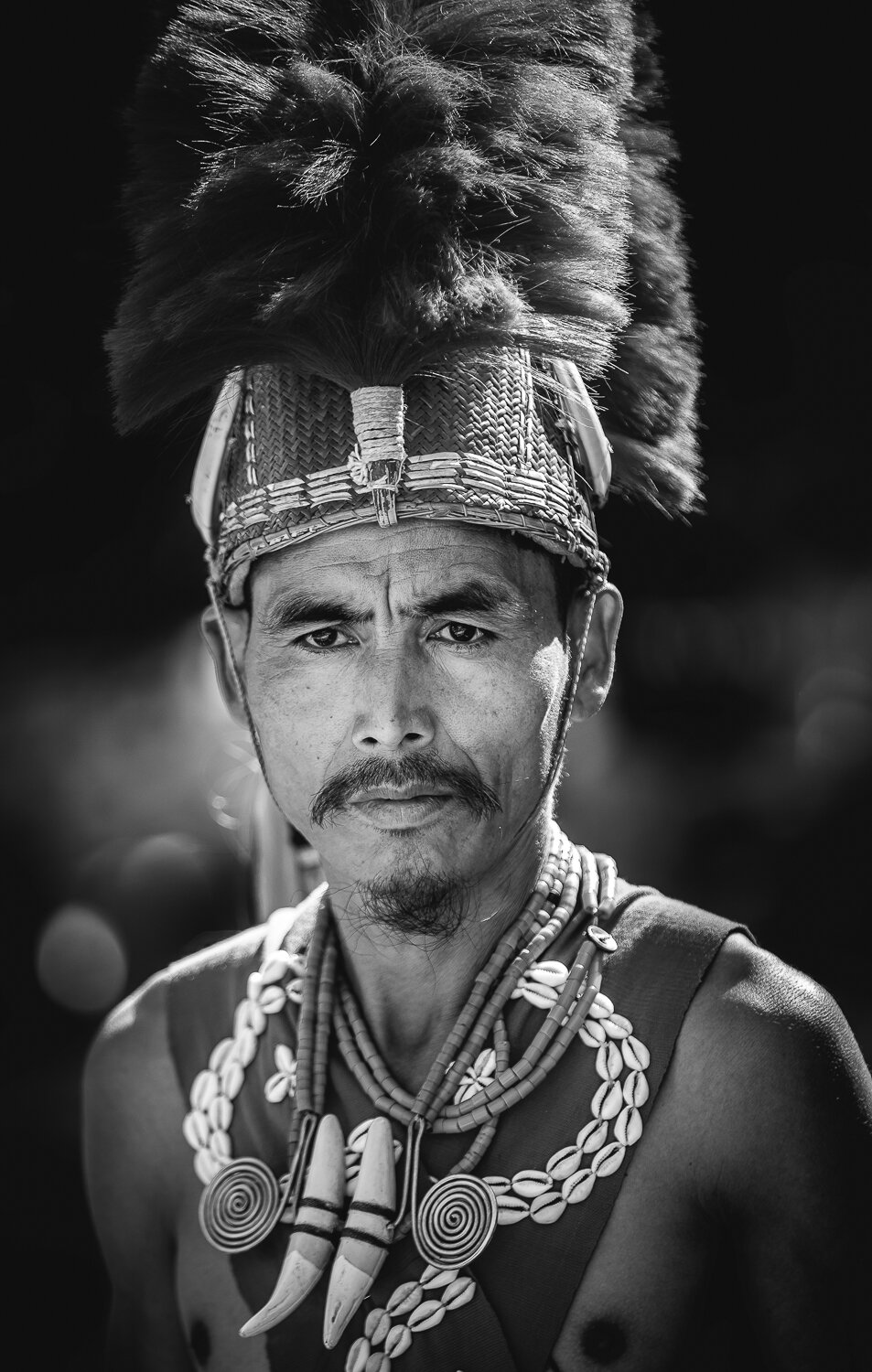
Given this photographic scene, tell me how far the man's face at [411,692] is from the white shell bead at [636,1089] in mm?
419

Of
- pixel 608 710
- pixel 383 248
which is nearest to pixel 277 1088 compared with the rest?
pixel 383 248

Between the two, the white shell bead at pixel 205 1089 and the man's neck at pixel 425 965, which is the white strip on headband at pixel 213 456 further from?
the white shell bead at pixel 205 1089

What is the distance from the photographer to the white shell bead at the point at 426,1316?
1.78m

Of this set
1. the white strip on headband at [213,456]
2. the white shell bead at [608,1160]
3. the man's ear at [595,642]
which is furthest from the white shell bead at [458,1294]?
the white strip on headband at [213,456]

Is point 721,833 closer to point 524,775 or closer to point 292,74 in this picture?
point 524,775

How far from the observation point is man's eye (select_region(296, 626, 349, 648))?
1945mm

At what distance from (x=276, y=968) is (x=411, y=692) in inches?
29.3

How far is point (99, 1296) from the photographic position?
432 centimetres

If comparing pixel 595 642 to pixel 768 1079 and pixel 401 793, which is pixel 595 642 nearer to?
pixel 401 793

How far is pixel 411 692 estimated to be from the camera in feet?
6.06

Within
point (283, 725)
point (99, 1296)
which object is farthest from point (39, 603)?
point (283, 725)

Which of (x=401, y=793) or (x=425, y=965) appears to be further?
(x=425, y=965)

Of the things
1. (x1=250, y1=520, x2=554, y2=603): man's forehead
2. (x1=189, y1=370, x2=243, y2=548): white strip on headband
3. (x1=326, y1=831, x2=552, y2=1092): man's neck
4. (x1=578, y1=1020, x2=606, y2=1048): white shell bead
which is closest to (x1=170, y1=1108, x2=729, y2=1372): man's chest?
(x1=578, y1=1020, x2=606, y2=1048): white shell bead

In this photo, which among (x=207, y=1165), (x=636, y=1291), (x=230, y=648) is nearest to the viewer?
(x=636, y=1291)
